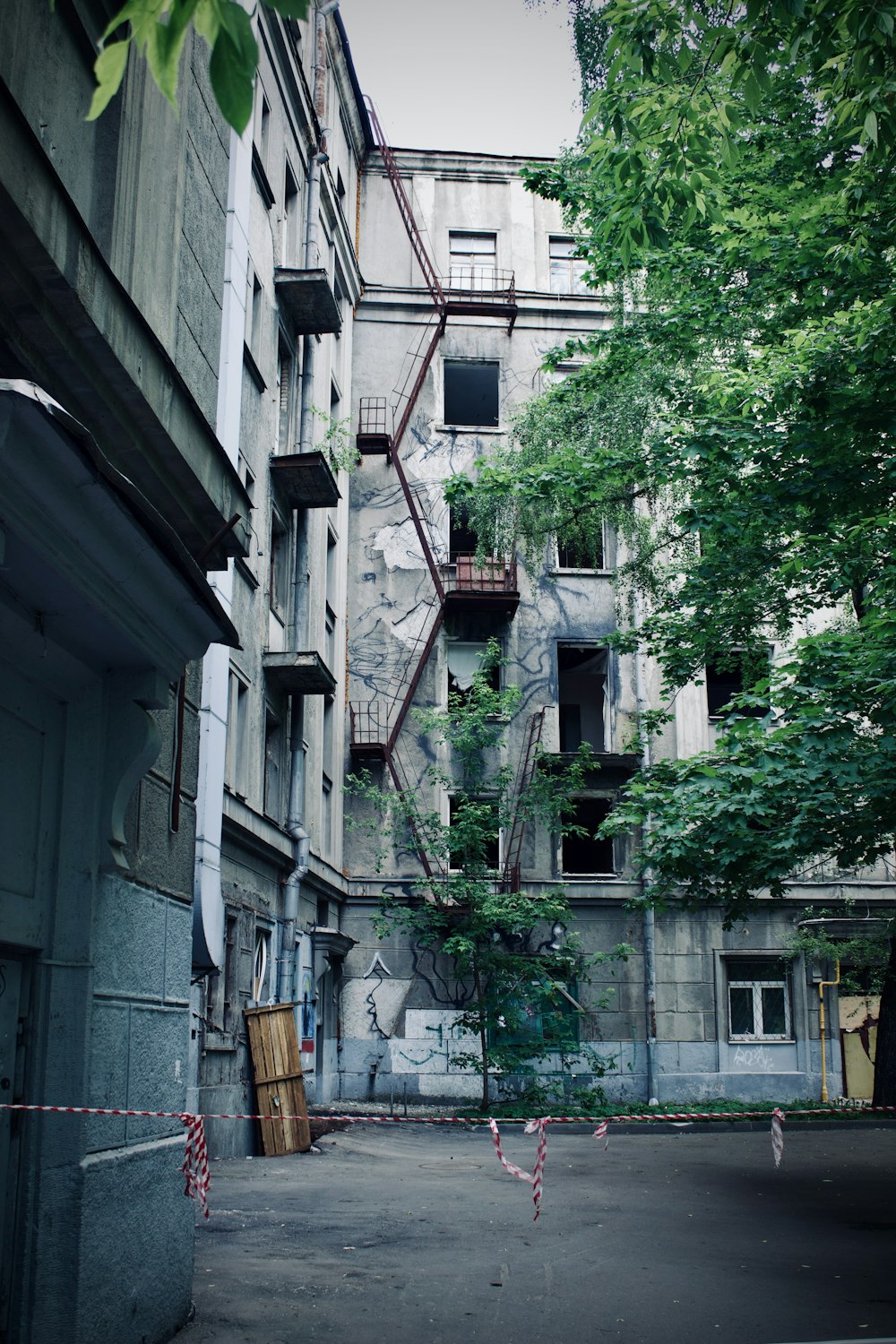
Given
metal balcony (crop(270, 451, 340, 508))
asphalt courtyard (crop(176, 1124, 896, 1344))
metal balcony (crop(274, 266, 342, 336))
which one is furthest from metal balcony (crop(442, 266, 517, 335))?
asphalt courtyard (crop(176, 1124, 896, 1344))

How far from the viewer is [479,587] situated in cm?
2711

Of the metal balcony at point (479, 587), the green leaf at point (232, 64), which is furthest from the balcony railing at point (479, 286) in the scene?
the green leaf at point (232, 64)

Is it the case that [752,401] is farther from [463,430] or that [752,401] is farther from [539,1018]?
[463,430]

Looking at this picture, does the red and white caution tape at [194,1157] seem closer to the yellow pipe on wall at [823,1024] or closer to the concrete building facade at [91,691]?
the concrete building facade at [91,691]

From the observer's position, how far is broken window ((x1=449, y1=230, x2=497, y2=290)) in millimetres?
30266

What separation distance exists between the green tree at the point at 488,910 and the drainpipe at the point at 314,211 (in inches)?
228

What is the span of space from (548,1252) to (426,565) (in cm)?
1984

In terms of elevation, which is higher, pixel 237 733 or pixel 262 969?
pixel 237 733

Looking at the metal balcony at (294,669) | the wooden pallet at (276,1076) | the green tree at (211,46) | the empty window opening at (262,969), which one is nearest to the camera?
the green tree at (211,46)

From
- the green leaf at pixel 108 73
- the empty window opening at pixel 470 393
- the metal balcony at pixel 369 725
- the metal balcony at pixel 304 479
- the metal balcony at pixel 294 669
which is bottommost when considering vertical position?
the green leaf at pixel 108 73

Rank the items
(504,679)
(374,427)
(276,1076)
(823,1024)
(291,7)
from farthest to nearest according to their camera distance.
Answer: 1. (374,427)
2. (504,679)
3. (823,1024)
4. (276,1076)
5. (291,7)

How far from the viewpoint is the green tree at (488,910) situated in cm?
2283

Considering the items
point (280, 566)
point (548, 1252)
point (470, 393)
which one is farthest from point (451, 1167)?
point (470, 393)

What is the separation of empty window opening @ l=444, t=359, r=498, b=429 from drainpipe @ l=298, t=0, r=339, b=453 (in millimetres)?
7153
